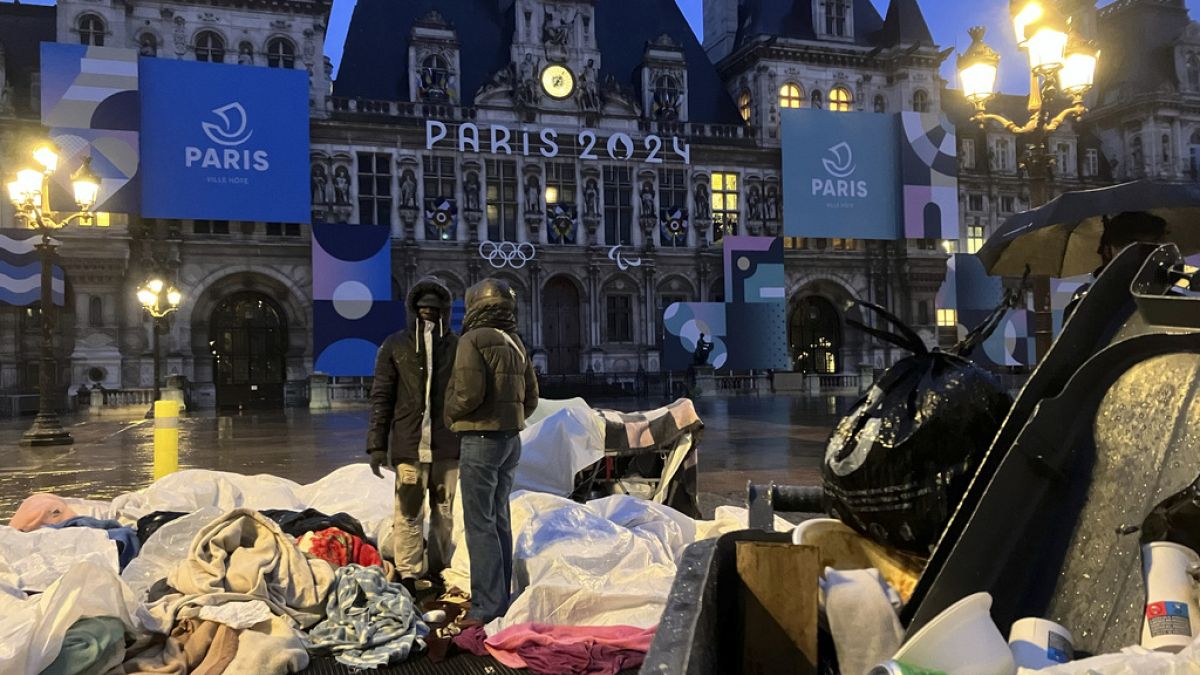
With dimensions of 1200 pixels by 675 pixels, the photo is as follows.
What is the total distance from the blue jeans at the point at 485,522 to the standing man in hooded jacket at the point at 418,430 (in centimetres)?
67

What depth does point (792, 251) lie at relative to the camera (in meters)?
31.8

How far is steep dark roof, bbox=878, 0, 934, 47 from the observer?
33.7m

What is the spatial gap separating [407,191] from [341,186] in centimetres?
204

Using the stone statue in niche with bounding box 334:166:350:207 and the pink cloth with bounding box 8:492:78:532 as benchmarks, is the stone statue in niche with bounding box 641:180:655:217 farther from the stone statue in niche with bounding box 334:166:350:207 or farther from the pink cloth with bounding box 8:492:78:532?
the pink cloth with bounding box 8:492:78:532

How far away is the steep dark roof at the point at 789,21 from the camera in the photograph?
111 ft

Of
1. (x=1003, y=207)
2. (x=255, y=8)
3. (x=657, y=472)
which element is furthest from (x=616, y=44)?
(x=657, y=472)

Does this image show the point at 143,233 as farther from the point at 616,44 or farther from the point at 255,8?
the point at 616,44

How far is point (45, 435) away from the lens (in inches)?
547

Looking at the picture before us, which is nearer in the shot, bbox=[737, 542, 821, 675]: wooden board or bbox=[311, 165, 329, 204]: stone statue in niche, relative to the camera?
bbox=[737, 542, 821, 675]: wooden board

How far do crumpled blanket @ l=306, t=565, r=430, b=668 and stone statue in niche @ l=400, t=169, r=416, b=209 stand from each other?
2456 cm

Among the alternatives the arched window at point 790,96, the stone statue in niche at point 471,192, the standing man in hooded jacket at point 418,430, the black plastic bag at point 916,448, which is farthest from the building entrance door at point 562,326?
the black plastic bag at point 916,448

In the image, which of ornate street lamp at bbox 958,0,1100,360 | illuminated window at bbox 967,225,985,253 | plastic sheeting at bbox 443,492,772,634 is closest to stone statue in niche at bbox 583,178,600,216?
illuminated window at bbox 967,225,985,253

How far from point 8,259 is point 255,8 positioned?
1032 cm

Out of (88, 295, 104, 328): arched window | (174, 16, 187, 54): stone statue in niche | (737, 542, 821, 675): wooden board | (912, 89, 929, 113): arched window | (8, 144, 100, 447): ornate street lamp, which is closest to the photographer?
(737, 542, 821, 675): wooden board
